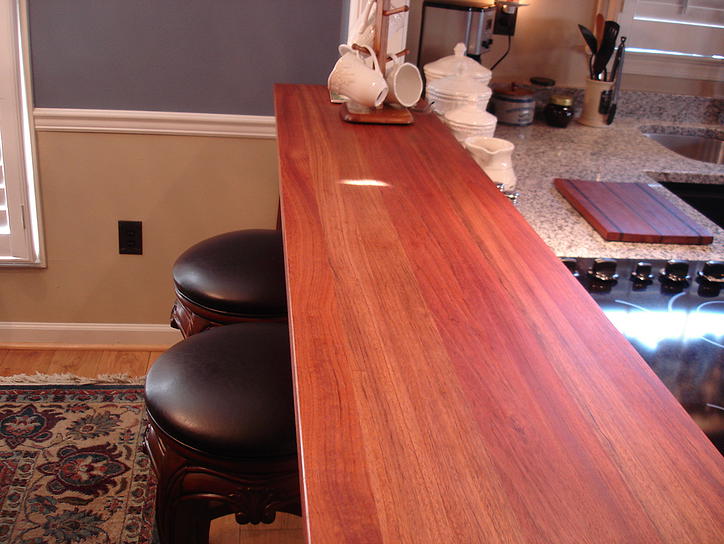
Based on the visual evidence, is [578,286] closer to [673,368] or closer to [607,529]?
[673,368]

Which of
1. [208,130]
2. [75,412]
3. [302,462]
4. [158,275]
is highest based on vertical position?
[302,462]

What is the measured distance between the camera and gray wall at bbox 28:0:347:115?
2518 millimetres

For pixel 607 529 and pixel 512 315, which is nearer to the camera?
pixel 607 529

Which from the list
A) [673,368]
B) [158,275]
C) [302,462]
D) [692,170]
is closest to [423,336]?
[302,462]

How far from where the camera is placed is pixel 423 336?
88 centimetres

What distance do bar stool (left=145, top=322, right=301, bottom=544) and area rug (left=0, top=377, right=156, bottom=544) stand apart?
908 mm

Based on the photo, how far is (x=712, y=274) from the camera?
1.43 meters

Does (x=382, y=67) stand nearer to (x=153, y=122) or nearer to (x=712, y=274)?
(x=712, y=274)

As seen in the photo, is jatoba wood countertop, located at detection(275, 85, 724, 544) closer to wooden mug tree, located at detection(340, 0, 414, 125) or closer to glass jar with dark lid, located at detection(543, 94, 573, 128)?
wooden mug tree, located at detection(340, 0, 414, 125)

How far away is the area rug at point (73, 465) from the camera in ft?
6.80

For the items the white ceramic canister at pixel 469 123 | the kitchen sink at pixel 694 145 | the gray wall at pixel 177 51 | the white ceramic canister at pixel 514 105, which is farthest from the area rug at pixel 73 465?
the kitchen sink at pixel 694 145

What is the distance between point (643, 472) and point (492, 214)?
69 centimetres

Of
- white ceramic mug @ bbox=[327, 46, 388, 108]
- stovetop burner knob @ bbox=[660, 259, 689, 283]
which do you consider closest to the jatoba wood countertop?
stovetop burner knob @ bbox=[660, 259, 689, 283]

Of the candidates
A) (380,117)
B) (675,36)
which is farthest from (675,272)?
(675,36)
